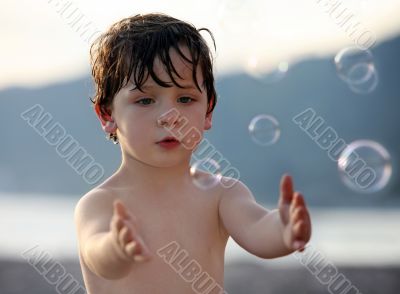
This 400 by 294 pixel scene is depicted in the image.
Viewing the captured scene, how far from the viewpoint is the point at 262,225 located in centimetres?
262

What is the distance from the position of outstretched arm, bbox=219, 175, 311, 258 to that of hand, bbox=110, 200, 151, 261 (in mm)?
418

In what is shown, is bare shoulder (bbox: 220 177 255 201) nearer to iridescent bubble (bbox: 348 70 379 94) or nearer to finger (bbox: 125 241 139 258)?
finger (bbox: 125 241 139 258)

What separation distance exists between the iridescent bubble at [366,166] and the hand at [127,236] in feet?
5.75

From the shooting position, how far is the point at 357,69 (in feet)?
14.4

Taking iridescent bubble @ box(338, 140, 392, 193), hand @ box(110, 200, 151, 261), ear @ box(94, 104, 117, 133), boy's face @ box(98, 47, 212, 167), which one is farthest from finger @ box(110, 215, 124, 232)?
iridescent bubble @ box(338, 140, 392, 193)

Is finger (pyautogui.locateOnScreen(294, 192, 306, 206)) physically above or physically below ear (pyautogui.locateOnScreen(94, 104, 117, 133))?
below

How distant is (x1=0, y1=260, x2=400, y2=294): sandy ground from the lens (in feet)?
22.8

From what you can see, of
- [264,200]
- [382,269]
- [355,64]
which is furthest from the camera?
[264,200]

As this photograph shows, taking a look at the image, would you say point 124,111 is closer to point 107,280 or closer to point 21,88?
point 107,280

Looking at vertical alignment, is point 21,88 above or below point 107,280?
above

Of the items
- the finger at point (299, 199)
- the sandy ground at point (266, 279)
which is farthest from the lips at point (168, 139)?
the sandy ground at point (266, 279)

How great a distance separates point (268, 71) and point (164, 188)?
1686 mm

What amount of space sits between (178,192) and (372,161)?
129cm

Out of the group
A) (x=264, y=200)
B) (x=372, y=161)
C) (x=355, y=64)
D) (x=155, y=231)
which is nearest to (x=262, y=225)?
(x=155, y=231)
